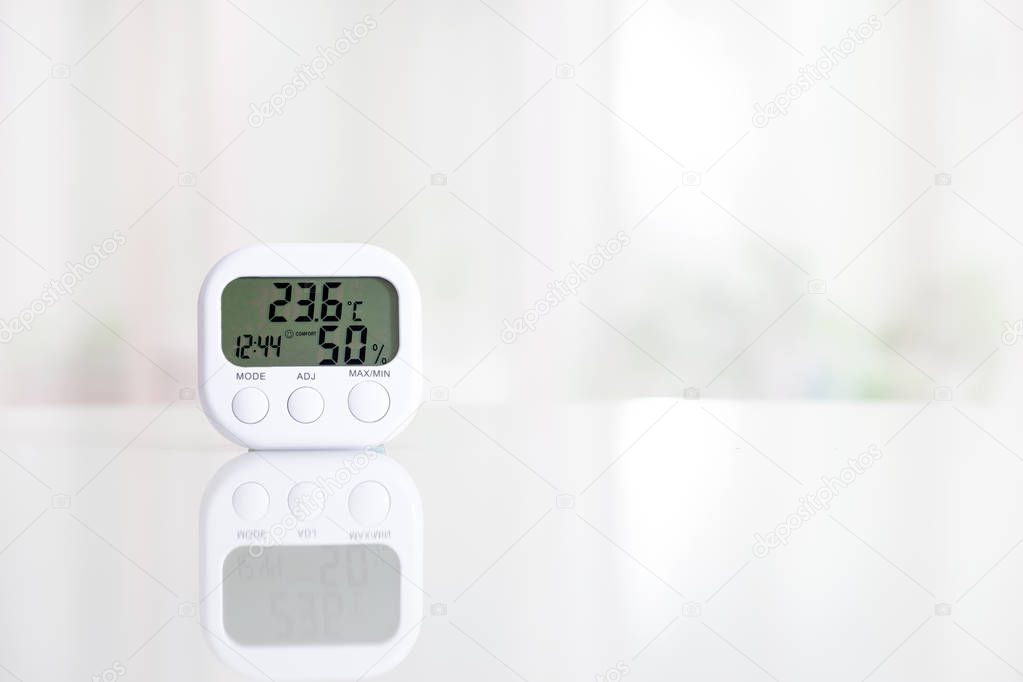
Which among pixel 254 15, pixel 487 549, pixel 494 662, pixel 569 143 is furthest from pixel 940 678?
pixel 254 15

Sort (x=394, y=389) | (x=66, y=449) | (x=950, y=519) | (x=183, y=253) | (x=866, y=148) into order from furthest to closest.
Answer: (x=866, y=148) → (x=183, y=253) → (x=66, y=449) → (x=394, y=389) → (x=950, y=519)

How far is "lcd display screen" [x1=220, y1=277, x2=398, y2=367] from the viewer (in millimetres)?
1144

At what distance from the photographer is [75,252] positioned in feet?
8.20

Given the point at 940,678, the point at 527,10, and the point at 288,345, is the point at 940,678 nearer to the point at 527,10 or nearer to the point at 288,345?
the point at 288,345

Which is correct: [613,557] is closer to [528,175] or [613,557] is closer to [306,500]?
[306,500]

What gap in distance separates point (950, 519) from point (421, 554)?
0.47 metres

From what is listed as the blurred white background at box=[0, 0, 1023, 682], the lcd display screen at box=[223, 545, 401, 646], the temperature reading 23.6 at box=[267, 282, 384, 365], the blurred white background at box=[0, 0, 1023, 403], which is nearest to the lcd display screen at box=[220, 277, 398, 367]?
the temperature reading 23.6 at box=[267, 282, 384, 365]

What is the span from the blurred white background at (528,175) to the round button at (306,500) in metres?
1.52

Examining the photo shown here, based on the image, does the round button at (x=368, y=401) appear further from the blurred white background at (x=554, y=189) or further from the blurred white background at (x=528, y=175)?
the blurred white background at (x=528, y=175)

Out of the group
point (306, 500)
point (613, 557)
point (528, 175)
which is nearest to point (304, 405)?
point (306, 500)

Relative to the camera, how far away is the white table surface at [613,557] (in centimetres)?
58

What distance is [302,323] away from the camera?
3.78ft

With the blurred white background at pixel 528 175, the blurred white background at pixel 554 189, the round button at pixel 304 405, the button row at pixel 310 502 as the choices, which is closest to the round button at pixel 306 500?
the button row at pixel 310 502

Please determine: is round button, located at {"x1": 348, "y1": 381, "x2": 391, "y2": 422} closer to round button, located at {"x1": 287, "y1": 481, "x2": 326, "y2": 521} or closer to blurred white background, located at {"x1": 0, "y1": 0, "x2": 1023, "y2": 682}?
round button, located at {"x1": 287, "y1": 481, "x2": 326, "y2": 521}
